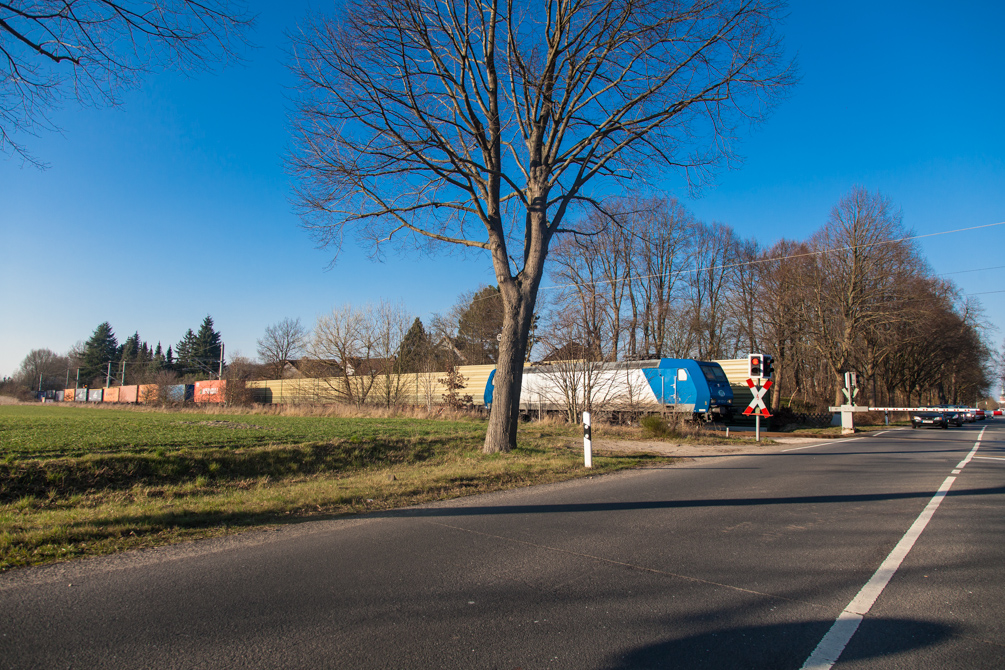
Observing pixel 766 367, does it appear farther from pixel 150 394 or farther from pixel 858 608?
pixel 150 394

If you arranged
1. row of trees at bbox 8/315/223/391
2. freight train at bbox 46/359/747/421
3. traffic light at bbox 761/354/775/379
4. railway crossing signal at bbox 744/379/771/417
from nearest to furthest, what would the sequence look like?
railway crossing signal at bbox 744/379/771/417 → traffic light at bbox 761/354/775/379 → freight train at bbox 46/359/747/421 → row of trees at bbox 8/315/223/391

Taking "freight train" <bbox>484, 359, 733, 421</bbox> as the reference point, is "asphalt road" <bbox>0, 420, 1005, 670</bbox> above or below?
below

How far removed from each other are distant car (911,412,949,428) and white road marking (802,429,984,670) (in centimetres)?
3175

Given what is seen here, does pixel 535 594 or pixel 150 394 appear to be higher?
pixel 150 394

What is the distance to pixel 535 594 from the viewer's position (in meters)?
4.14

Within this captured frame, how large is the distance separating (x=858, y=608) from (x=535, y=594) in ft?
7.17

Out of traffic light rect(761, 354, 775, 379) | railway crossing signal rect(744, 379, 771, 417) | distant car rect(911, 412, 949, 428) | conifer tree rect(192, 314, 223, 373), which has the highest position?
conifer tree rect(192, 314, 223, 373)

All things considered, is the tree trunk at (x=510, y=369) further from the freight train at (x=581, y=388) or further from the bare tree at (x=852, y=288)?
the bare tree at (x=852, y=288)

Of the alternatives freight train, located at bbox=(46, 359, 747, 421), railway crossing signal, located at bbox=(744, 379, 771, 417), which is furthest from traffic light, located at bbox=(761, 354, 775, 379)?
freight train, located at bbox=(46, 359, 747, 421)

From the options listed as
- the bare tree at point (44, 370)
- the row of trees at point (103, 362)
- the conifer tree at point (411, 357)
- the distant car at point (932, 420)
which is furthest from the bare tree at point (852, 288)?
the bare tree at point (44, 370)

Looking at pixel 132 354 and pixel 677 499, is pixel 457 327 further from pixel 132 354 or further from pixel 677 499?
pixel 132 354

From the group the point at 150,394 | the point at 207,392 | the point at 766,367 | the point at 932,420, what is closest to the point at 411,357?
the point at 207,392

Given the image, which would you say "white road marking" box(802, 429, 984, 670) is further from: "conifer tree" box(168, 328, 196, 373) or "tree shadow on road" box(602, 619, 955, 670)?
"conifer tree" box(168, 328, 196, 373)

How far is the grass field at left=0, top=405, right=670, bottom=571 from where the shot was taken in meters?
5.90
